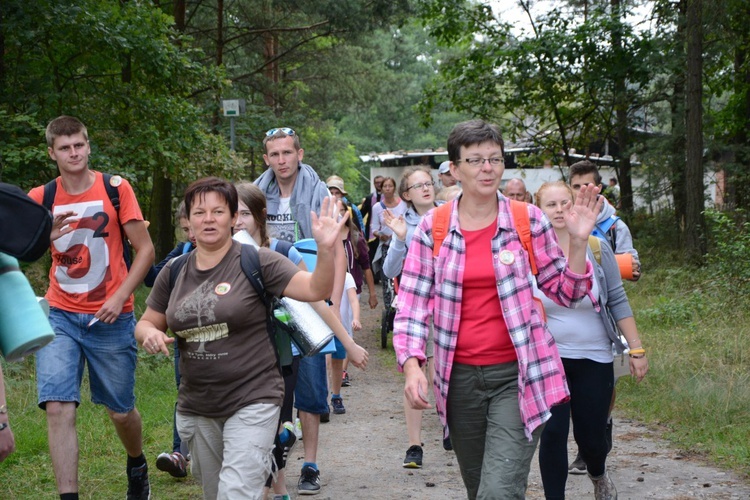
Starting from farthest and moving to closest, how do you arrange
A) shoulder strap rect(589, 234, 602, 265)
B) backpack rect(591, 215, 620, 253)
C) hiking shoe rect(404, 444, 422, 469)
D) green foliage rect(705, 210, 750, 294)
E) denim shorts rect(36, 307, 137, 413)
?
green foliage rect(705, 210, 750, 294) → hiking shoe rect(404, 444, 422, 469) → backpack rect(591, 215, 620, 253) → denim shorts rect(36, 307, 137, 413) → shoulder strap rect(589, 234, 602, 265)

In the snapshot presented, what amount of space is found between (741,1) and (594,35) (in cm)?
389

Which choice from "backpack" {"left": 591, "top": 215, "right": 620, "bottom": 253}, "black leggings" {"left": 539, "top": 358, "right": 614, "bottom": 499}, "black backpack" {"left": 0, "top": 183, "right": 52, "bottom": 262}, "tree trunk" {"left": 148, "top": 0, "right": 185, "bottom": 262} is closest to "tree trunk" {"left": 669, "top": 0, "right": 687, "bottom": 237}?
"tree trunk" {"left": 148, "top": 0, "right": 185, "bottom": 262}

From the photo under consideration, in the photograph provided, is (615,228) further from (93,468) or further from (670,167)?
(670,167)

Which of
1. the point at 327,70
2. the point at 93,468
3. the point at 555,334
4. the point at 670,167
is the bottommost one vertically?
the point at 93,468

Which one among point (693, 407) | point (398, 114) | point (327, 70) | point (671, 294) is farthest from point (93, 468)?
point (398, 114)

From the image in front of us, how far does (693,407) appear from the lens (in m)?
7.89

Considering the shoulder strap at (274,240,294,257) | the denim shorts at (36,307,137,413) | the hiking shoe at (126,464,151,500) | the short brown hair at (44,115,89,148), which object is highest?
the short brown hair at (44,115,89,148)

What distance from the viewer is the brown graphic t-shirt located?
14.1 feet

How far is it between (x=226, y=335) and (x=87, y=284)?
1.64m

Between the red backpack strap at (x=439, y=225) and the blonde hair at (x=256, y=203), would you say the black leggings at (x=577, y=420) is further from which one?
the blonde hair at (x=256, y=203)

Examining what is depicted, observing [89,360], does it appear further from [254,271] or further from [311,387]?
[254,271]

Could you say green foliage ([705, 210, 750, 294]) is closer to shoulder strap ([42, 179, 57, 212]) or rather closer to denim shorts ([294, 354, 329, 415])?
denim shorts ([294, 354, 329, 415])

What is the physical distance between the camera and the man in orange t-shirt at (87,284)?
548 centimetres

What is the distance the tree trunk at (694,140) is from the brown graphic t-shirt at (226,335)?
40.3 ft
